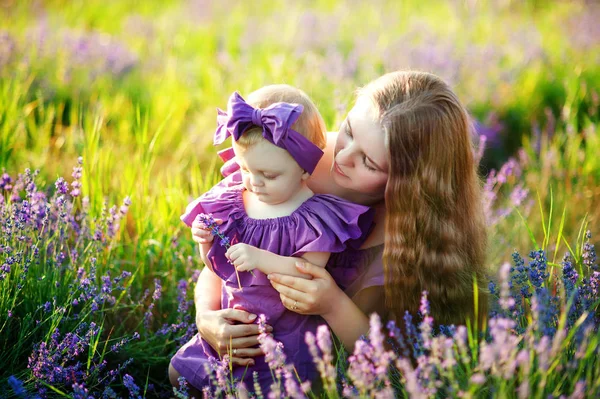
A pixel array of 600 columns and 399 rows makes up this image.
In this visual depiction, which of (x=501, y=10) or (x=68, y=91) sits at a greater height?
(x=501, y=10)

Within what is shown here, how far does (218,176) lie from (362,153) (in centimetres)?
192

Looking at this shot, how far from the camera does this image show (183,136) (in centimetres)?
445

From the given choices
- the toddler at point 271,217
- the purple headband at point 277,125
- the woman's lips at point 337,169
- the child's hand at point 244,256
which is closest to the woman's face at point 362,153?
the woman's lips at point 337,169

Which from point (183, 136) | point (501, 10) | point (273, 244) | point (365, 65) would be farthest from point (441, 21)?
point (273, 244)

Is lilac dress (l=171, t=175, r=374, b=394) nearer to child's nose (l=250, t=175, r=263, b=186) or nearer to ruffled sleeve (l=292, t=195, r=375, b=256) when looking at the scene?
ruffled sleeve (l=292, t=195, r=375, b=256)

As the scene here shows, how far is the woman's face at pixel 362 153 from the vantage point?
224cm

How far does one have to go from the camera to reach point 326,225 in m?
2.13

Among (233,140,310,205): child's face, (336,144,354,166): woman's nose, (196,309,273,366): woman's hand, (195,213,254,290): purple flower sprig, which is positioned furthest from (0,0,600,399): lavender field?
(336,144,354,166): woman's nose

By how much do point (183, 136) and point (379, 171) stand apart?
2509 millimetres

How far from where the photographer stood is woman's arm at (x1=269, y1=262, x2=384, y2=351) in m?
2.11

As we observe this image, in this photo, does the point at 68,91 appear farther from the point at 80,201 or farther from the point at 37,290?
the point at 37,290

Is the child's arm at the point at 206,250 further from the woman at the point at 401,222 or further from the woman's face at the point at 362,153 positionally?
the woman's face at the point at 362,153

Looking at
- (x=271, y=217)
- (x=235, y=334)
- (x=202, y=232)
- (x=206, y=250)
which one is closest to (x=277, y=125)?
(x=271, y=217)

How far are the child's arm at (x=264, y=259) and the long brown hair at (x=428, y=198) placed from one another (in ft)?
1.11
